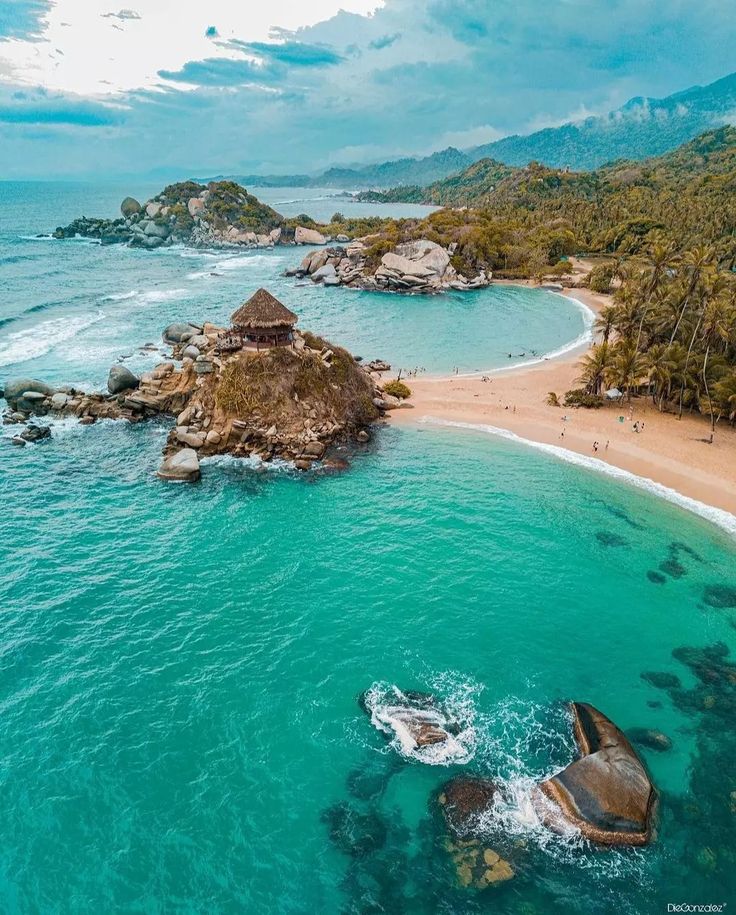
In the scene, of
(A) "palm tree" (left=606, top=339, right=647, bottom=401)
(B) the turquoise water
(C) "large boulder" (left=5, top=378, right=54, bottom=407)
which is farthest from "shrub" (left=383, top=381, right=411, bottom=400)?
(C) "large boulder" (left=5, top=378, right=54, bottom=407)

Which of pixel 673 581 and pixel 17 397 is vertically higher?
pixel 17 397

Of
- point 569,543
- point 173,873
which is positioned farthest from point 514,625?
point 173,873

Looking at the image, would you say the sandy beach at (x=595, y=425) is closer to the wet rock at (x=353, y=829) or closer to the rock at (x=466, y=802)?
the rock at (x=466, y=802)

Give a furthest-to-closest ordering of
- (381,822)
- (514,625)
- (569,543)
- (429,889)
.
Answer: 1. (569,543)
2. (514,625)
3. (381,822)
4. (429,889)

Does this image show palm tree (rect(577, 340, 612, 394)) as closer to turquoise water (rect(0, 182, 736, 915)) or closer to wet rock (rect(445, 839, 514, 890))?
turquoise water (rect(0, 182, 736, 915))

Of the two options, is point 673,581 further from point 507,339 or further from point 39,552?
point 507,339

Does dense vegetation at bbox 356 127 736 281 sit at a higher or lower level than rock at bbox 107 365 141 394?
higher

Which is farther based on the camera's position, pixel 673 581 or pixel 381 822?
pixel 673 581
